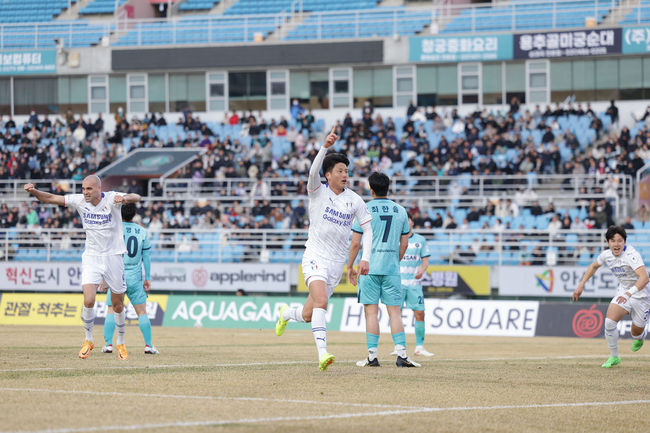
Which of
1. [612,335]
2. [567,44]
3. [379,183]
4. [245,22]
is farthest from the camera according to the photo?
[245,22]

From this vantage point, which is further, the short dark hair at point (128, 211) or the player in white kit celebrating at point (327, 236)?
the short dark hair at point (128, 211)

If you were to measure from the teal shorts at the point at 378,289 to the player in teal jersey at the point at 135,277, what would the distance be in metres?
4.51

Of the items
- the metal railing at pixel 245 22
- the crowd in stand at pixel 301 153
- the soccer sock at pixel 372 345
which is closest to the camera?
the soccer sock at pixel 372 345

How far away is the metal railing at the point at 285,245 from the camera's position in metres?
36.1

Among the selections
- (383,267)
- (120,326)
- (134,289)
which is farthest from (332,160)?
(134,289)

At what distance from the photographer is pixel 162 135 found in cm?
4947

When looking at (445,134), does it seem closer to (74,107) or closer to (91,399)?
(74,107)

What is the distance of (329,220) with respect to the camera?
13398 millimetres

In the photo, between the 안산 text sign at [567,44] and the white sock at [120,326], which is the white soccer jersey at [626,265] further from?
the 안산 text sign at [567,44]

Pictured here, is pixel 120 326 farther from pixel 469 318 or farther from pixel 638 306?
pixel 469 318

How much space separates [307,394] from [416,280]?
8.87 m

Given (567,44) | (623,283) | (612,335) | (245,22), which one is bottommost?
(612,335)

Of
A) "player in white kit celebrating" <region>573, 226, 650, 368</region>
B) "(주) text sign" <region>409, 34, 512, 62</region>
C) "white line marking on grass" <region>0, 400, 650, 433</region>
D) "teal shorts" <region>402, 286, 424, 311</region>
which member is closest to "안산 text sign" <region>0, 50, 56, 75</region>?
"(주) text sign" <region>409, 34, 512, 62</region>

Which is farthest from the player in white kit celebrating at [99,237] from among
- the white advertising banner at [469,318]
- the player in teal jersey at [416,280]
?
the white advertising banner at [469,318]
